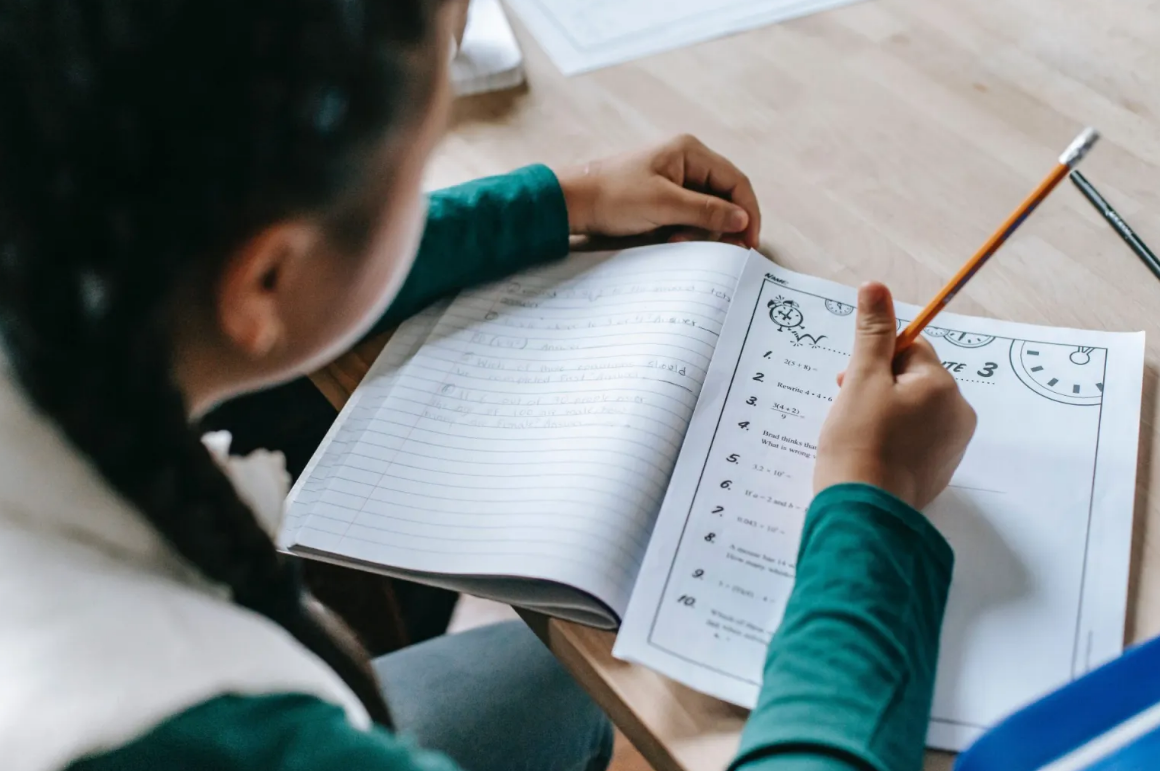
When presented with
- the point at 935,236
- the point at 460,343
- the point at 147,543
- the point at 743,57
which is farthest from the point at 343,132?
the point at 743,57

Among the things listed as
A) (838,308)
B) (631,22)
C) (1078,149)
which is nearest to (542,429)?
(838,308)

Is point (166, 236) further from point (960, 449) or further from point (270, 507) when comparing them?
point (960, 449)

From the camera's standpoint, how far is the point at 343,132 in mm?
294

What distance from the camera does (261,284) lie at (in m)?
0.32

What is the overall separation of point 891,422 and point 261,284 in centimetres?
30

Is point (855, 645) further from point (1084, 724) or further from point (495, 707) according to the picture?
point (495, 707)

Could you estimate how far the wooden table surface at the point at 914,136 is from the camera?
0.58 m

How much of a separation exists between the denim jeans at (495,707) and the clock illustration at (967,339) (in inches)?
13.8

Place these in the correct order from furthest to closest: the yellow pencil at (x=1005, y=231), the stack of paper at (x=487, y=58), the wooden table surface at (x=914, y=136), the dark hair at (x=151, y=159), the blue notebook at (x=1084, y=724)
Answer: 1. the stack of paper at (x=487, y=58)
2. the wooden table surface at (x=914, y=136)
3. the yellow pencil at (x=1005, y=231)
4. the blue notebook at (x=1084, y=724)
5. the dark hair at (x=151, y=159)

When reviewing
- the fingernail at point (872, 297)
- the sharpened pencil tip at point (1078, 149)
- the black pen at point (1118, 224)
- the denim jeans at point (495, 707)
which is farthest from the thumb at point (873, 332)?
the denim jeans at point (495, 707)

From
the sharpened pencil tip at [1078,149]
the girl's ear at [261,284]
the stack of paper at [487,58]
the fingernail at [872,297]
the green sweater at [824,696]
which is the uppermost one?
the girl's ear at [261,284]

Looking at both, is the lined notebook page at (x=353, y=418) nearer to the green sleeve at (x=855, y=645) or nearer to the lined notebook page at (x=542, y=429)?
the lined notebook page at (x=542, y=429)

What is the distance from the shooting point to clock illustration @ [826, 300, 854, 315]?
0.55 meters

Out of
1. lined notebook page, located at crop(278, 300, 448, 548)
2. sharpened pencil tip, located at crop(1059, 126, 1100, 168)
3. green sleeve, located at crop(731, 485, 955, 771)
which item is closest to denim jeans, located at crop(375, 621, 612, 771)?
lined notebook page, located at crop(278, 300, 448, 548)
